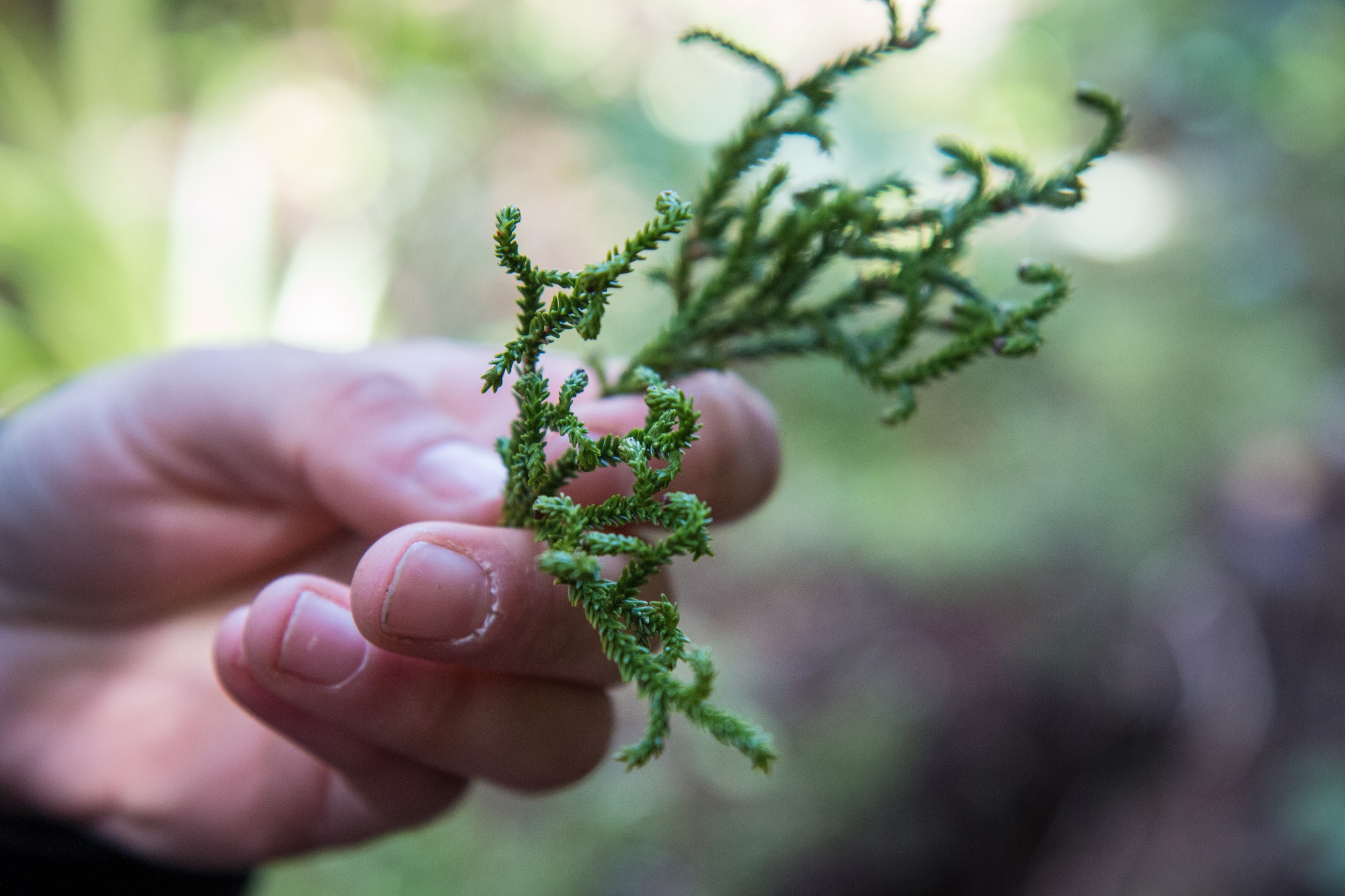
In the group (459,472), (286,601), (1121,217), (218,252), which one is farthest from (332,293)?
(1121,217)

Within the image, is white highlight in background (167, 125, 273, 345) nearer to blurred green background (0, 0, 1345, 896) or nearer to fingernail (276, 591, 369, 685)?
blurred green background (0, 0, 1345, 896)

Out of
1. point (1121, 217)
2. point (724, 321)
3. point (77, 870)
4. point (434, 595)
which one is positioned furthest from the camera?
point (1121, 217)

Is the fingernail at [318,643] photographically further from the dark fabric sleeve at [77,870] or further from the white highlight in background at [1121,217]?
the white highlight in background at [1121,217]

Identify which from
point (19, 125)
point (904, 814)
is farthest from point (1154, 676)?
point (19, 125)

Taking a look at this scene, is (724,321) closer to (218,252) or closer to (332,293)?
(332,293)

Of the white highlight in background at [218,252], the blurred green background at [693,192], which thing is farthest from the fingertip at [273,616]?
the white highlight in background at [218,252]

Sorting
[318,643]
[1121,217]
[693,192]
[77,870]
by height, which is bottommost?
[77,870]

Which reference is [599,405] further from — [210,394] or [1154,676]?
[1154,676]
